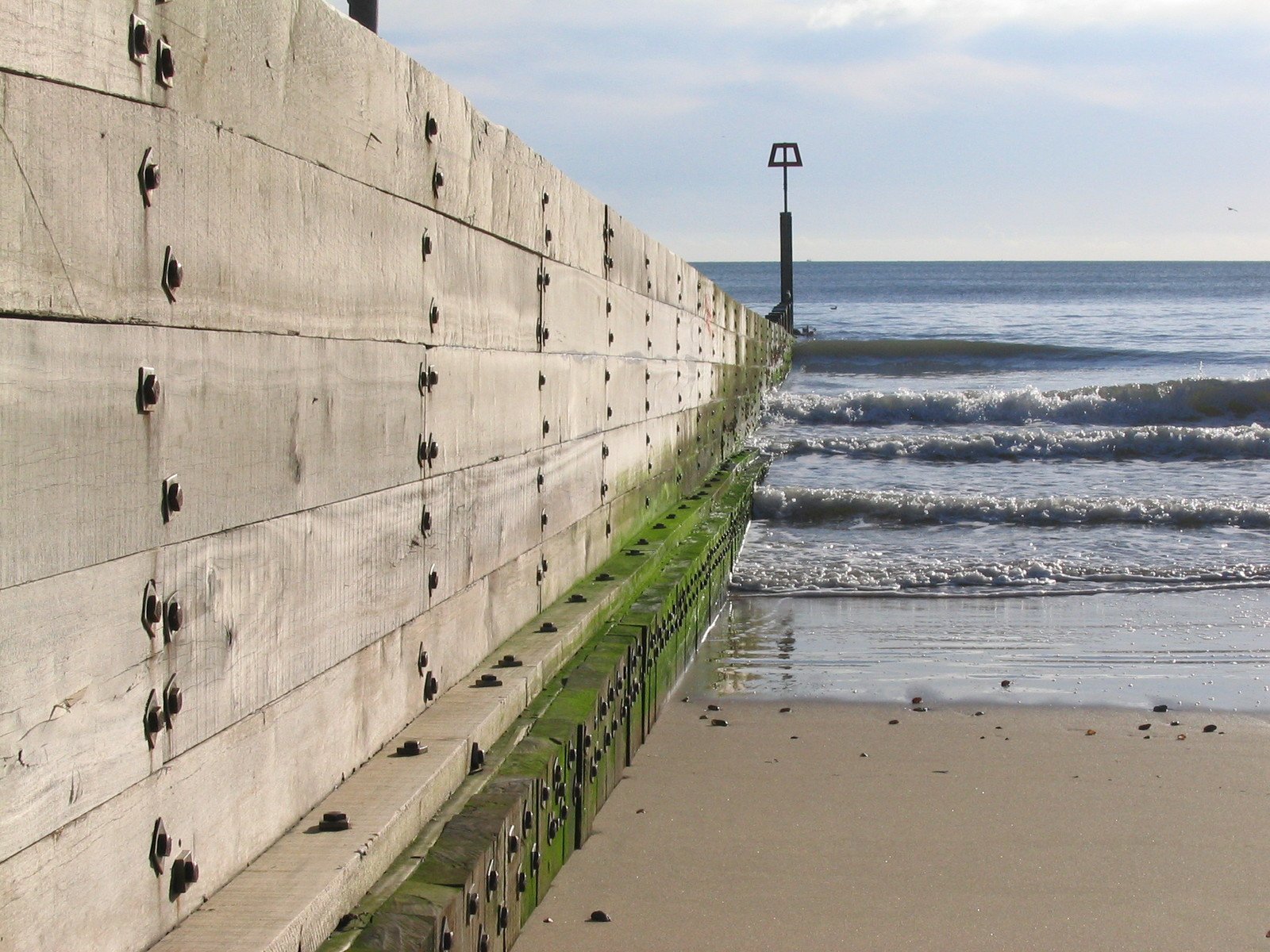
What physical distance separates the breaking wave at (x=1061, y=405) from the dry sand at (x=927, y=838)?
16.7m

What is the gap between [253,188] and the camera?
7.55 ft

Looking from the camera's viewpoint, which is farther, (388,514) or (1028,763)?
(1028,763)

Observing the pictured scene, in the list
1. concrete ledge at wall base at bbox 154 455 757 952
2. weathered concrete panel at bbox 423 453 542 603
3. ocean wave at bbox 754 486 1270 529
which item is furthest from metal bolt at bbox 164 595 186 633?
ocean wave at bbox 754 486 1270 529

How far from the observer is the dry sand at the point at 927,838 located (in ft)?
11.7

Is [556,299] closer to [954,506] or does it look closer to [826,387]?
[954,506]

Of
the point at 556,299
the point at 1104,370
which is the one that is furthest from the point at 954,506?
the point at 1104,370

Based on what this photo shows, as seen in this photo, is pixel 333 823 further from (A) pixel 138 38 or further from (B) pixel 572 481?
(B) pixel 572 481

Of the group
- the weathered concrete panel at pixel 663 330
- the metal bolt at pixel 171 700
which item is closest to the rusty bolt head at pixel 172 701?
the metal bolt at pixel 171 700

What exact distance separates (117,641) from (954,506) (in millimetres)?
10921

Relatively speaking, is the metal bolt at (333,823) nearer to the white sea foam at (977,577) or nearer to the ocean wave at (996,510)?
the white sea foam at (977,577)

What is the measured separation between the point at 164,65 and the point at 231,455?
0.63 m

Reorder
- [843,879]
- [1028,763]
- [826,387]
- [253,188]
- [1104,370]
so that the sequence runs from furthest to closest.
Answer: [1104,370]
[826,387]
[1028,763]
[843,879]
[253,188]

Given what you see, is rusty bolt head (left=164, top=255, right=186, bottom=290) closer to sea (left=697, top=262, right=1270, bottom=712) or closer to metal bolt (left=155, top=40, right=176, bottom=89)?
metal bolt (left=155, top=40, right=176, bottom=89)

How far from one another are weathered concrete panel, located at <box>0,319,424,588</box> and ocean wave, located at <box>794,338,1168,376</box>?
2921cm
